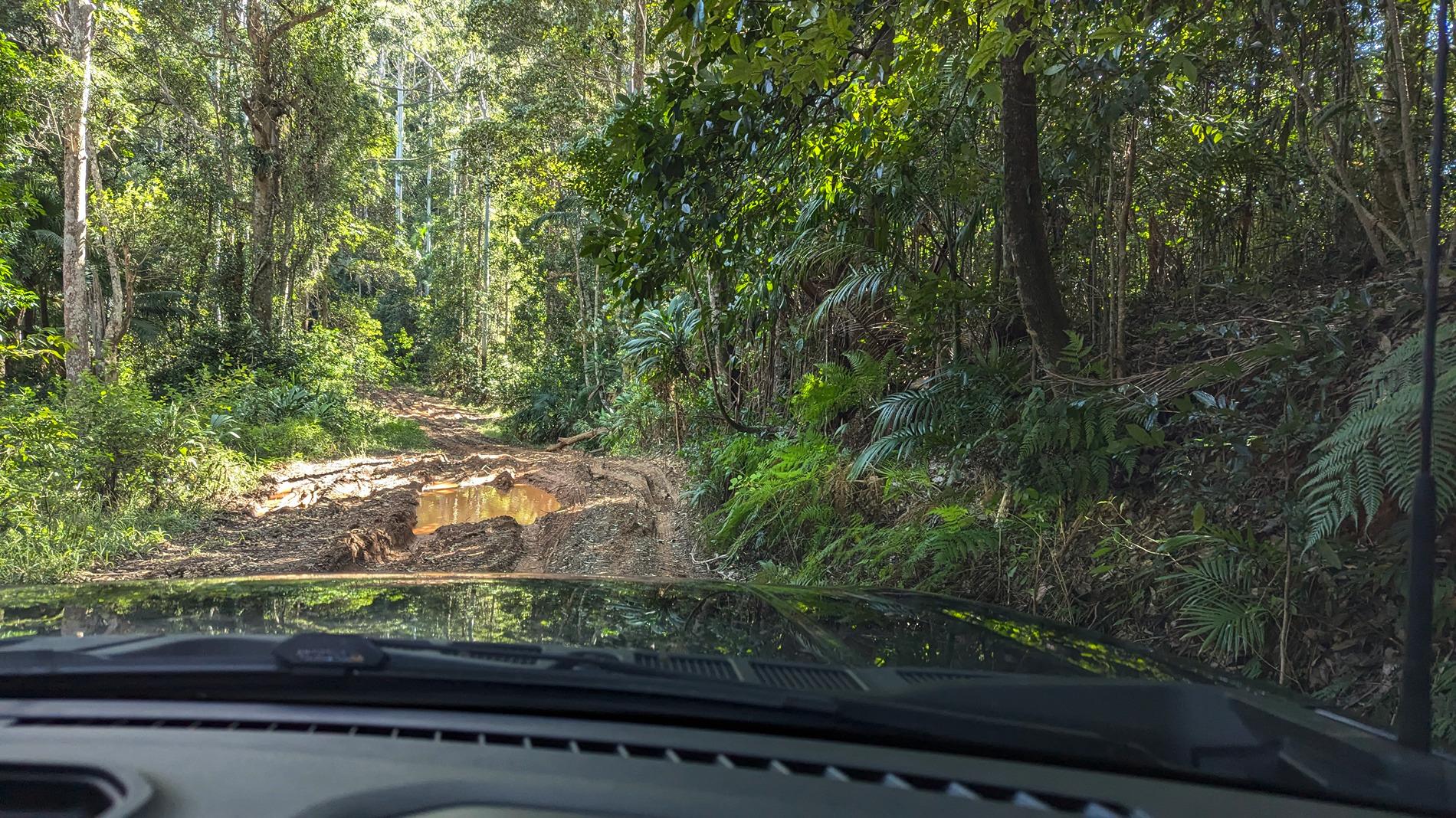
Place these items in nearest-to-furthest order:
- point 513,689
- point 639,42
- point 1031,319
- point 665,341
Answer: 1. point 513,689
2. point 1031,319
3. point 665,341
4. point 639,42

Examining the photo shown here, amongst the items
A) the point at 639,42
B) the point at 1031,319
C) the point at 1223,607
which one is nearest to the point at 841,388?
the point at 1031,319

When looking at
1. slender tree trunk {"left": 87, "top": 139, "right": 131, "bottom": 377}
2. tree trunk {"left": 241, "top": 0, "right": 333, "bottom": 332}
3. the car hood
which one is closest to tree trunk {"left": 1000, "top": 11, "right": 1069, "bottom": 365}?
the car hood

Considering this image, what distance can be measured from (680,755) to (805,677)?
373 mm

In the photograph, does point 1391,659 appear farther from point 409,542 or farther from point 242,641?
point 409,542

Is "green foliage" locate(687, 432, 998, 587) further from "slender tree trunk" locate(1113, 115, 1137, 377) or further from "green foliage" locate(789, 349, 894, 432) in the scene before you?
"slender tree trunk" locate(1113, 115, 1137, 377)

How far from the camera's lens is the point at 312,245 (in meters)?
22.4

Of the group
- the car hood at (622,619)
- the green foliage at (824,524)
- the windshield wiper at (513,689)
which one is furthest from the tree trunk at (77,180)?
the windshield wiper at (513,689)

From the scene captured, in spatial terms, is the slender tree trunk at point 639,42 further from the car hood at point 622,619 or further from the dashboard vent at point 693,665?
the dashboard vent at point 693,665

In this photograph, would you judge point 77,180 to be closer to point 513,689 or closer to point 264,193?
point 264,193

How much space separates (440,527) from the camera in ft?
34.9

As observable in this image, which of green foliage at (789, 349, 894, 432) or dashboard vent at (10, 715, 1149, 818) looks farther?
green foliage at (789, 349, 894, 432)

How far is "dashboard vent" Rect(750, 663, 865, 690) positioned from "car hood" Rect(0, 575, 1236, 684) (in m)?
0.13

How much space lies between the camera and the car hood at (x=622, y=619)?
1.88 m

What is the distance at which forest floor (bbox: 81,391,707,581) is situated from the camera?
7812mm
